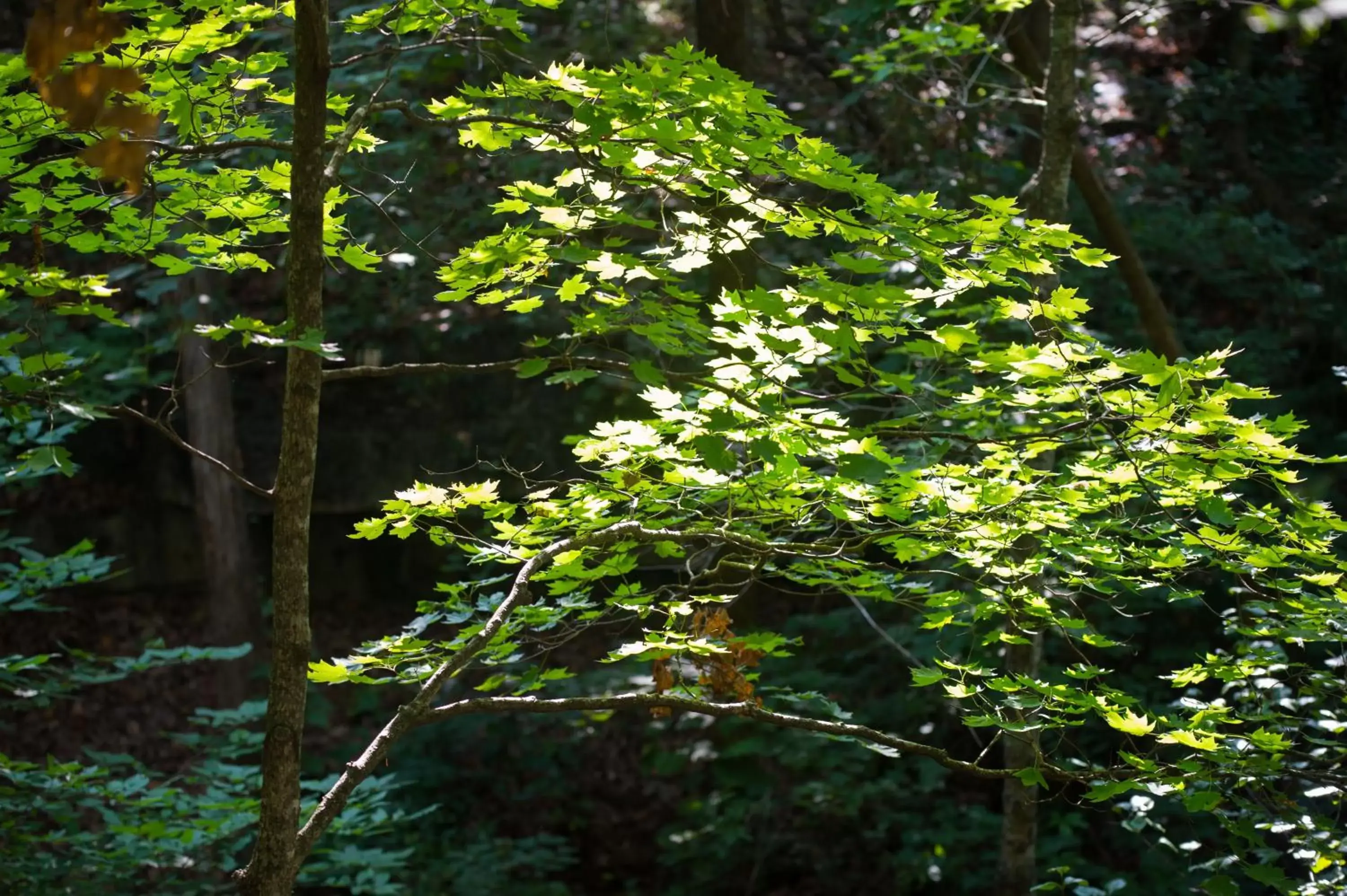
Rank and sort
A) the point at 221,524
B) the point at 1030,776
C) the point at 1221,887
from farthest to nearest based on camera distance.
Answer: the point at 221,524, the point at 1221,887, the point at 1030,776

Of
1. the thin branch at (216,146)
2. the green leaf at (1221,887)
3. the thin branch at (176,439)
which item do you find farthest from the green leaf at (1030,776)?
the thin branch at (216,146)

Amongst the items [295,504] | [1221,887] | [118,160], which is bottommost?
[1221,887]

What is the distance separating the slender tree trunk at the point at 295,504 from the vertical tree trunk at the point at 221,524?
17.9 ft

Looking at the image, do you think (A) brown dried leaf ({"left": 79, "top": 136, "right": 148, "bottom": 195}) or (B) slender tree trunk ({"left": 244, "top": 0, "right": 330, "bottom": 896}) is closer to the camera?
(A) brown dried leaf ({"left": 79, "top": 136, "right": 148, "bottom": 195})

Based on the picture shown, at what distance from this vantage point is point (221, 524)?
317 inches

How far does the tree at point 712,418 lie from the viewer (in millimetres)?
2469

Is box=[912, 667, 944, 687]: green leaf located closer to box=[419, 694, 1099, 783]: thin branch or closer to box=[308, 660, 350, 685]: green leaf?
box=[419, 694, 1099, 783]: thin branch

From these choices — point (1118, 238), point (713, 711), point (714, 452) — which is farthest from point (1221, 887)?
point (1118, 238)

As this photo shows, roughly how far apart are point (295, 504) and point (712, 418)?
0.88 metres

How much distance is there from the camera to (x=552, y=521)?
2.92 meters

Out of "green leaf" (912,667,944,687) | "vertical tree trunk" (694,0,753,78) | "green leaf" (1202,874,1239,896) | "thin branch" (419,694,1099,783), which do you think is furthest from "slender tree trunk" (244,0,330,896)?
"vertical tree trunk" (694,0,753,78)

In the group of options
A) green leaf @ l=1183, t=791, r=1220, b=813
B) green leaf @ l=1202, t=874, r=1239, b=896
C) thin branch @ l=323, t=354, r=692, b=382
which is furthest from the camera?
green leaf @ l=1202, t=874, r=1239, b=896

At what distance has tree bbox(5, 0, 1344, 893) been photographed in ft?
8.10

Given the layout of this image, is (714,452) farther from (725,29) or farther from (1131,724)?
(725,29)
